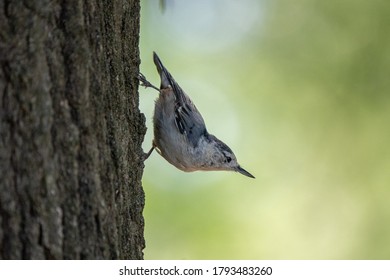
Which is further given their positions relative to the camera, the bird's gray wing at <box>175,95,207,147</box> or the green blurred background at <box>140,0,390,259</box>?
the green blurred background at <box>140,0,390,259</box>

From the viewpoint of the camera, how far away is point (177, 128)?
20.5ft

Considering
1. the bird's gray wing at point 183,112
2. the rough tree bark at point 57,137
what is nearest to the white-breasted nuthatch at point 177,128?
the bird's gray wing at point 183,112

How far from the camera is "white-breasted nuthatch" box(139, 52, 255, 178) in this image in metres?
6.21

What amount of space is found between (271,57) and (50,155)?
22.1 ft

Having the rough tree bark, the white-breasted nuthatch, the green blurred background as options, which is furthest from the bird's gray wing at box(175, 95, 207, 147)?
the rough tree bark

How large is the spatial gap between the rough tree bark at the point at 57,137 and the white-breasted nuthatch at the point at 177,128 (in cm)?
295

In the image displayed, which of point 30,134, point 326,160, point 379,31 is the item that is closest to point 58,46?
point 30,134

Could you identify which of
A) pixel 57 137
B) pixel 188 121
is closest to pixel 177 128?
pixel 188 121

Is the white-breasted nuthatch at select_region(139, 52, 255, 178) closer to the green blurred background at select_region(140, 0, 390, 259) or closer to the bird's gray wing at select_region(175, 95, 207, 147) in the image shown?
the bird's gray wing at select_region(175, 95, 207, 147)

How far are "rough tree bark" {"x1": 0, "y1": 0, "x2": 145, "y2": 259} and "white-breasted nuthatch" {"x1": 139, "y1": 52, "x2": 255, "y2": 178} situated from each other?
2.95 m

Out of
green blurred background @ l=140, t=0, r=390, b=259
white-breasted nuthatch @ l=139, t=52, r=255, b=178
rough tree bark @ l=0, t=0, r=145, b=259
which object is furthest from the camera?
green blurred background @ l=140, t=0, r=390, b=259

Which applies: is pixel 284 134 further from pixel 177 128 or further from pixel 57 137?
pixel 57 137

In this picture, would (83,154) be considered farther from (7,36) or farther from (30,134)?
(7,36)

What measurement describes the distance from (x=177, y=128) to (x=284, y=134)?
350 cm
